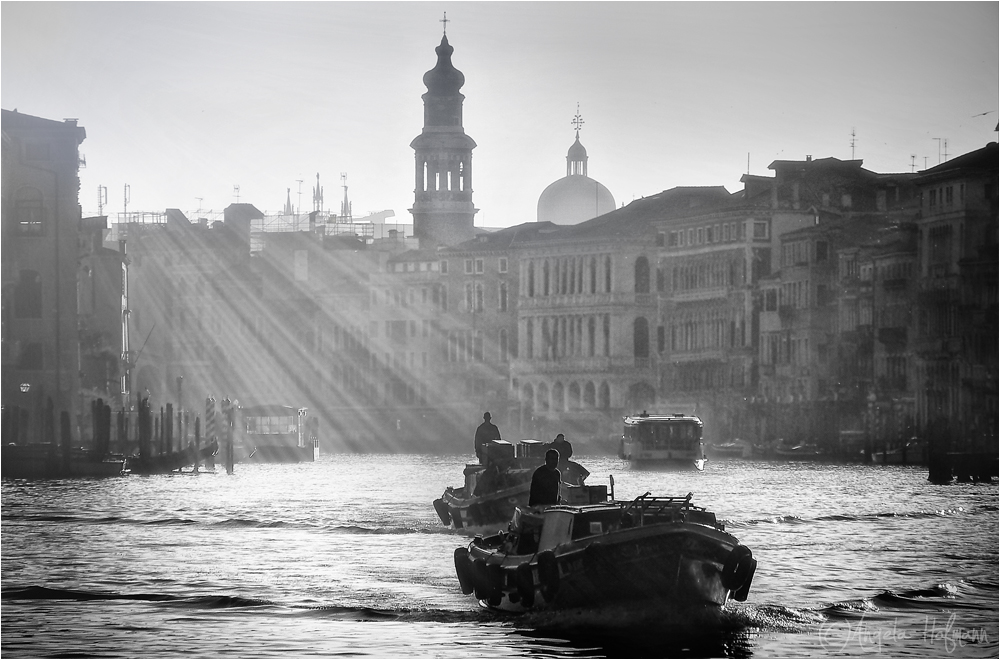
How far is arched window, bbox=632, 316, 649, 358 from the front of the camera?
89188 mm

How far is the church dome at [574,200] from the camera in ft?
344

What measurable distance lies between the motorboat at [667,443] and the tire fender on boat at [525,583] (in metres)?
41.1

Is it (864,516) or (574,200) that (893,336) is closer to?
(864,516)

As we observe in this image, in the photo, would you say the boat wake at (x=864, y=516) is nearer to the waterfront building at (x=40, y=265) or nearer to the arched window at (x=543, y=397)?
the waterfront building at (x=40, y=265)

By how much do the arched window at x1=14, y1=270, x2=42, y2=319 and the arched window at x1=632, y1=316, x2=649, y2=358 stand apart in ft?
128

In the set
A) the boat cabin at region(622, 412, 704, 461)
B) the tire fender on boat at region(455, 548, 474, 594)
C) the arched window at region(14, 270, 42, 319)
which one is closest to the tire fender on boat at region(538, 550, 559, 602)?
the tire fender on boat at region(455, 548, 474, 594)

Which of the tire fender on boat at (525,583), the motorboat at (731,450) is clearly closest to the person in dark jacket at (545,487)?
the tire fender on boat at (525,583)

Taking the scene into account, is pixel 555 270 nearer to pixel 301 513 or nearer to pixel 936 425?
pixel 936 425

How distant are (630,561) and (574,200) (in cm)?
8788

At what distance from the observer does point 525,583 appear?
61.0 ft

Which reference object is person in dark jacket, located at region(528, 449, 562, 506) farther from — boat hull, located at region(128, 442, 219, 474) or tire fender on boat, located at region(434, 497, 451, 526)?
boat hull, located at region(128, 442, 219, 474)

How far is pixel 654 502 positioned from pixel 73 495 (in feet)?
76.5

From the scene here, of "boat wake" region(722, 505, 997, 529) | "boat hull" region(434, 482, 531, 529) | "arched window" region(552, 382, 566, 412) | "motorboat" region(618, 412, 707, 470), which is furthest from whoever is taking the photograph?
"arched window" region(552, 382, 566, 412)

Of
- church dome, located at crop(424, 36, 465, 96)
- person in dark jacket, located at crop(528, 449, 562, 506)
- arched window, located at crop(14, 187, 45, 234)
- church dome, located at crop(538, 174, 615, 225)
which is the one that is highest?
church dome, located at crop(424, 36, 465, 96)
